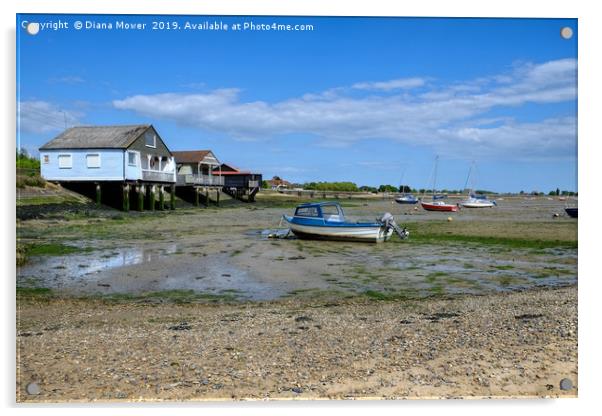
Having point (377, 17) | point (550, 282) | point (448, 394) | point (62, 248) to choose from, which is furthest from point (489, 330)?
point (62, 248)

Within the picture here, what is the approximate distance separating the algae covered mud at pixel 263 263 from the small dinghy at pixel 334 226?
422 millimetres

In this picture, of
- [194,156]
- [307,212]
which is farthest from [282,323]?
[307,212]

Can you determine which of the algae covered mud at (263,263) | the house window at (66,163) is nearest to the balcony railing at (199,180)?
the algae covered mud at (263,263)

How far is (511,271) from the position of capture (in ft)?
33.9

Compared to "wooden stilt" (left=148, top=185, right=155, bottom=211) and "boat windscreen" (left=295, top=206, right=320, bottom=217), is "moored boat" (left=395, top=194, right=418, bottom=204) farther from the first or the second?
"wooden stilt" (left=148, top=185, right=155, bottom=211)

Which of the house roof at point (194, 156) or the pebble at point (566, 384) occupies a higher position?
the house roof at point (194, 156)

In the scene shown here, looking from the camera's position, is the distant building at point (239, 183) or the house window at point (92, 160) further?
the distant building at point (239, 183)

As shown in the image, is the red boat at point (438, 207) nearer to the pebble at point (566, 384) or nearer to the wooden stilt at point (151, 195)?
the wooden stilt at point (151, 195)

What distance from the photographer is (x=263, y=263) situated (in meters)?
11.3

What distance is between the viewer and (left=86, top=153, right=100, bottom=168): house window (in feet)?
33.9

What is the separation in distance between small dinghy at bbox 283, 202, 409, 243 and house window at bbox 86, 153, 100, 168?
22.3 feet

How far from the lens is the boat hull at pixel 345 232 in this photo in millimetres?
15609

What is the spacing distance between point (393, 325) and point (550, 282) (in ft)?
16.1

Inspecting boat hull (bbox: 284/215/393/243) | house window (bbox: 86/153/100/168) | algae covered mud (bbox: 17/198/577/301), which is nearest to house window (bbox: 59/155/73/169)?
house window (bbox: 86/153/100/168)
